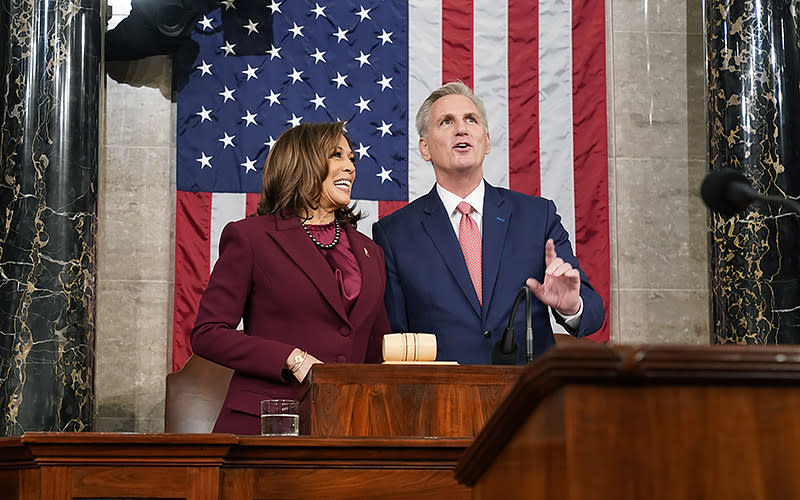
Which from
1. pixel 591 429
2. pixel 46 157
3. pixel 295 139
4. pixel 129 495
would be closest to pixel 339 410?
pixel 129 495

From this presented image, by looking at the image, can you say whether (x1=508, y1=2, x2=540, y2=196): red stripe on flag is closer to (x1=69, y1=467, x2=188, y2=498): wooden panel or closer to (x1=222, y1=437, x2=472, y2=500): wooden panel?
(x1=222, y1=437, x2=472, y2=500): wooden panel

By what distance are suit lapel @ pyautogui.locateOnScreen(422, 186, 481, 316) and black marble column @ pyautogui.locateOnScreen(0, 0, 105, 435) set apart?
78.6 inches

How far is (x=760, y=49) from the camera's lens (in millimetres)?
5734

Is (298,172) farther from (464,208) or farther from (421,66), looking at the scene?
(421,66)

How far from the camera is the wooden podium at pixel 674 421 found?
3.76ft

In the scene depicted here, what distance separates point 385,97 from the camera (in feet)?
21.0

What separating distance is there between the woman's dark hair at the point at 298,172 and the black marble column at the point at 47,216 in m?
1.77

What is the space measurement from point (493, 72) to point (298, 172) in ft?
9.58

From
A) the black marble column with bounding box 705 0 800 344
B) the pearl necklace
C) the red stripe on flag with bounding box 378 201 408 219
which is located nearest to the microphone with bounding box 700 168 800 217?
the pearl necklace

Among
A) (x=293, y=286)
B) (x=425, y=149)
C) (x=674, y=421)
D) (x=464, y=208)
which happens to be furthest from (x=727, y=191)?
(x=425, y=149)

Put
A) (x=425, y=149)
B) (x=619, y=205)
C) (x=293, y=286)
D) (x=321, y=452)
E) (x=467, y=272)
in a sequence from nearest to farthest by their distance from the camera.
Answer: (x=321, y=452)
(x=293, y=286)
(x=467, y=272)
(x=425, y=149)
(x=619, y=205)

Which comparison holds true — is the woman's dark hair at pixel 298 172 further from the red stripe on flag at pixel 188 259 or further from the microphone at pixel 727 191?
the red stripe on flag at pixel 188 259

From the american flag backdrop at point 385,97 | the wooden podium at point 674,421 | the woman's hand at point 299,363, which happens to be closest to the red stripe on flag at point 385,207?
the american flag backdrop at point 385,97

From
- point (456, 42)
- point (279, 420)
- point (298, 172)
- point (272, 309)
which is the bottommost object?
point (279, 420)
